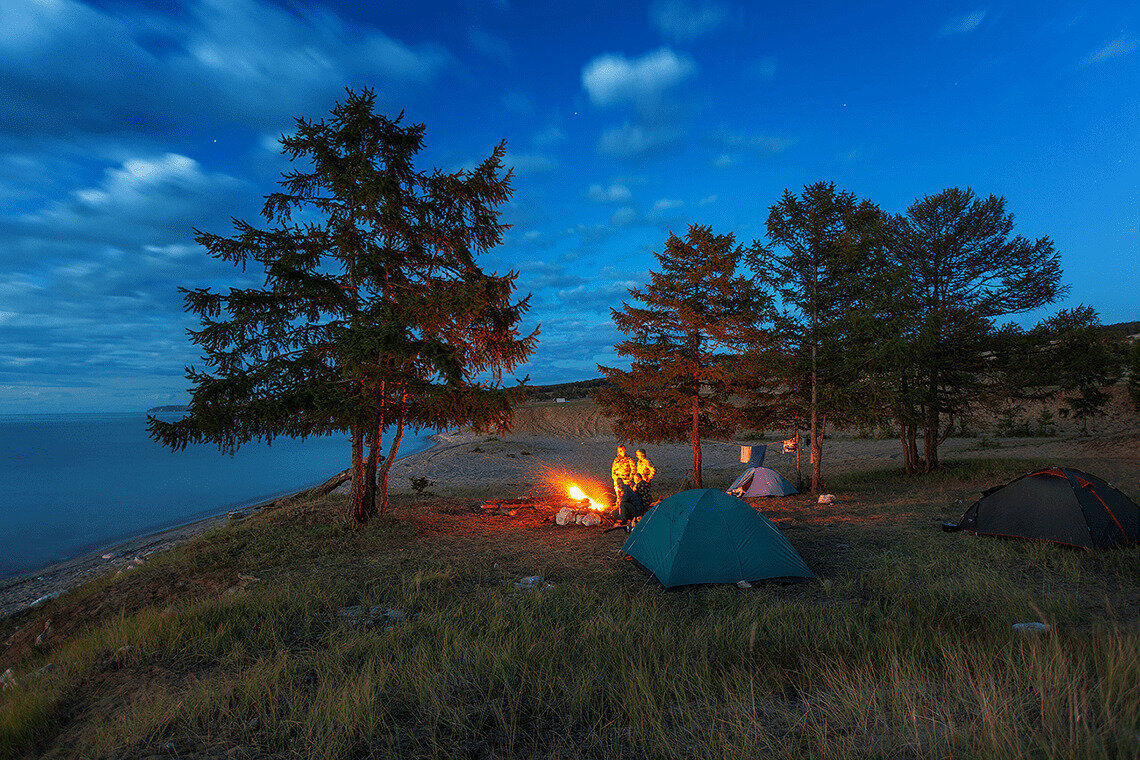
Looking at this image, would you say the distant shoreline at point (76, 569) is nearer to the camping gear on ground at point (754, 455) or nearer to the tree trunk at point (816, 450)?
the camping gear on ground at point (754, 455)

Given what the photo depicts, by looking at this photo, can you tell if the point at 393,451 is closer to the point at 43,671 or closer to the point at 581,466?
the point at 43,671

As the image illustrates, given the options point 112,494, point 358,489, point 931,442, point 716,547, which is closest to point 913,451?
point 931,442

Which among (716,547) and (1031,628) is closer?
(1031,628)

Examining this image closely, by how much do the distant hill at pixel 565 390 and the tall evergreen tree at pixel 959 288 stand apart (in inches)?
3127

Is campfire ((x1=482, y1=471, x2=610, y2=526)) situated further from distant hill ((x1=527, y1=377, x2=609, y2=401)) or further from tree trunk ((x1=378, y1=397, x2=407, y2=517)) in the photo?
distant hill ((x1=527, y1=377, x2=609, y2=401))

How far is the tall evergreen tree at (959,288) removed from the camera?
16.8 metres

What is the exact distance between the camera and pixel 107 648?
5.54 metres

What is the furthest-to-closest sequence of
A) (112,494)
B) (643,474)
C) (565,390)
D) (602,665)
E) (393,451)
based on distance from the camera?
1. (565,390)
2. (112,494)
3. (643,474)
4. (393,451)
5. (602,665)

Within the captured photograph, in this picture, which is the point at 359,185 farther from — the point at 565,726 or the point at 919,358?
the point at 919,358

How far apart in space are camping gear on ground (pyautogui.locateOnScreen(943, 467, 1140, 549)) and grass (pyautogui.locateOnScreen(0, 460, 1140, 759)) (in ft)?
2.14

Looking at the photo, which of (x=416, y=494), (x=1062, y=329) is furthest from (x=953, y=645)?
(x=1062, y=329)

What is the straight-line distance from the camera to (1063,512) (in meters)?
9.06

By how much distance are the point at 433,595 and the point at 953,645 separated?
21.5 ft

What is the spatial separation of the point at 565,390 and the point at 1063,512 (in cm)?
10695
